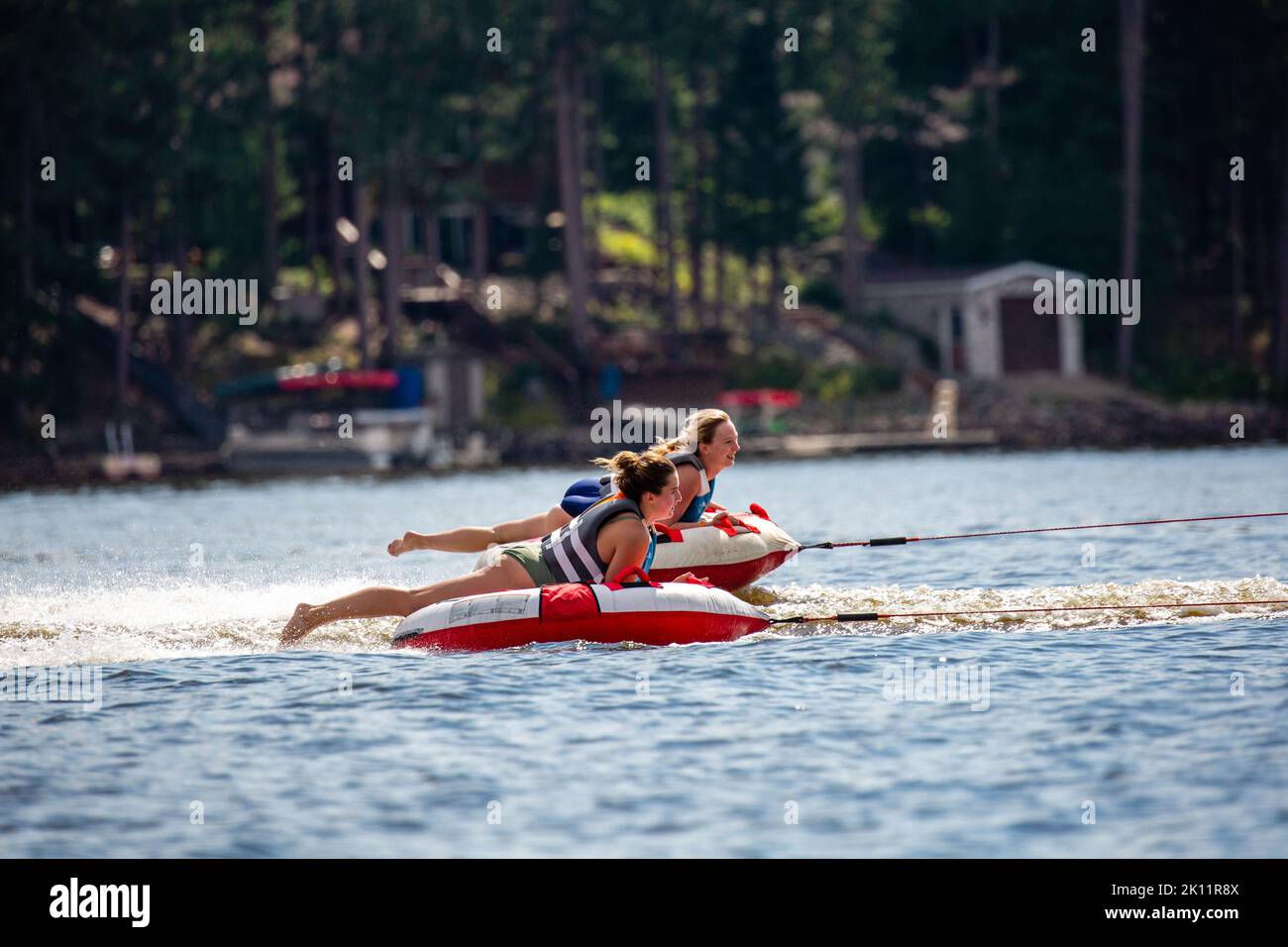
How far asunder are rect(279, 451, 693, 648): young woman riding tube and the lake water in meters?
0.48

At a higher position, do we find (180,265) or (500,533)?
(180,265)

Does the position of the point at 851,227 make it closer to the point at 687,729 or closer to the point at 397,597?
the point at 397,597

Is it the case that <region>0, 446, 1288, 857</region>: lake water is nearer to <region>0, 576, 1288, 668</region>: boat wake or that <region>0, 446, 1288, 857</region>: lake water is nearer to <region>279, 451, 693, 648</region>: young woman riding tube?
<region>0, 576, 1288, 668</region>: boat wake

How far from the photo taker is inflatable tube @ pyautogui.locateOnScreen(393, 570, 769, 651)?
1460 centimetres

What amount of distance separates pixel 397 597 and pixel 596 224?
48217mm

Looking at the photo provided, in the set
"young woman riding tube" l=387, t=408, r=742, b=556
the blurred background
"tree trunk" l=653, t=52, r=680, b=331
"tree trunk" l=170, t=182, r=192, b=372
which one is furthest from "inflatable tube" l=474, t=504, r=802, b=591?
"tree trunk" l=653, t=52, r=680, b=331

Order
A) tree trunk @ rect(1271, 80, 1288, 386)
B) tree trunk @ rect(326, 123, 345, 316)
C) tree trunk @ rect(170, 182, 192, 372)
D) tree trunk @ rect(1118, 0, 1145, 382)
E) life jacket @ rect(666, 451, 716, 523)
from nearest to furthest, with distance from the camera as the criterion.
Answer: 1. life jacket @ rect(666, 451, 716, 523)
2. tree trunk @ rect(170, 182, 192, 372)
3. tree trunk @ rect(1271, 80, 1288, 386)
4. tree trunk @ rect(1118, 0, 1145, 382)
5. tree trunk @ rect(326, 123, 345, 316)

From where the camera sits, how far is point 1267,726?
11.7m

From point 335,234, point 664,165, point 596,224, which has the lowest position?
point 335,234

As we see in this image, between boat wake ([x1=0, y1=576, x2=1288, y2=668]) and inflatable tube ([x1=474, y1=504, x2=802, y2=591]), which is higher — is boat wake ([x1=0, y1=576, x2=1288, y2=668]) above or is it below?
below

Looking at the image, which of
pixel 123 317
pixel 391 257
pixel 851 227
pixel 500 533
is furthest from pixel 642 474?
pixel 851 227

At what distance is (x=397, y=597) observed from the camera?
582 inches

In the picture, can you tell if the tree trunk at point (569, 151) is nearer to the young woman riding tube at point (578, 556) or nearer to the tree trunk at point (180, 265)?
the tree trunk at point (180, 265)
